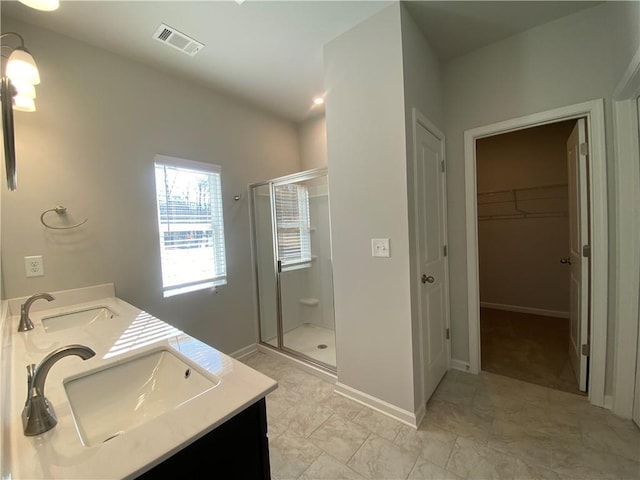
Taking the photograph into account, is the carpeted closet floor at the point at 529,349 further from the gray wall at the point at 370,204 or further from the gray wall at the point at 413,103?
the gray wall at the point at 370,204

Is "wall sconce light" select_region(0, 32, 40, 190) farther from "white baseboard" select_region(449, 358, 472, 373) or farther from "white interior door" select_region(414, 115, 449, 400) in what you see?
"white baseboard" select_region(449, 358, 472, 373)

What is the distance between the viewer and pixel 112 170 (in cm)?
203

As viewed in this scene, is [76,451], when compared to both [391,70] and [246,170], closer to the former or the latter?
[391,70]

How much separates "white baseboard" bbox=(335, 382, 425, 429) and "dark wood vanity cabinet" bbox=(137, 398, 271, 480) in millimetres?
1224

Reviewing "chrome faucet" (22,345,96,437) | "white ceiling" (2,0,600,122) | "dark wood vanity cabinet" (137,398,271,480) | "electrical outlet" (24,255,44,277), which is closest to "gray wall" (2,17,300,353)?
"electrical outlet" (24,255,44,277)

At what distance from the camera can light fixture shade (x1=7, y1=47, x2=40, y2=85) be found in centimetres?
132

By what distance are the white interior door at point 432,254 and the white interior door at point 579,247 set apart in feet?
2.92

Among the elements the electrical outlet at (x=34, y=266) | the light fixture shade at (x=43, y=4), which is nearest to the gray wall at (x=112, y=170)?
the electrical outlet at (x=34, y=266)

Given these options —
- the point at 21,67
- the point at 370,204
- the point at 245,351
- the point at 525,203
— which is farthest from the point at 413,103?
the point at 525,203

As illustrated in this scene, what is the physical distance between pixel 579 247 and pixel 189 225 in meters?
3.14

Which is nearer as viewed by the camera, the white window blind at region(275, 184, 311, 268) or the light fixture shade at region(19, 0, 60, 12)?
the light fixture shade at region(19, 0, 60, 12)

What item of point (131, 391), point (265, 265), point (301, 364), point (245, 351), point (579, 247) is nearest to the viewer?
point (131, 391)

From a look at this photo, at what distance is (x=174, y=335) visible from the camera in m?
1.22

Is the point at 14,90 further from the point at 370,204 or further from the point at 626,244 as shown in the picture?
the point at 626,244
